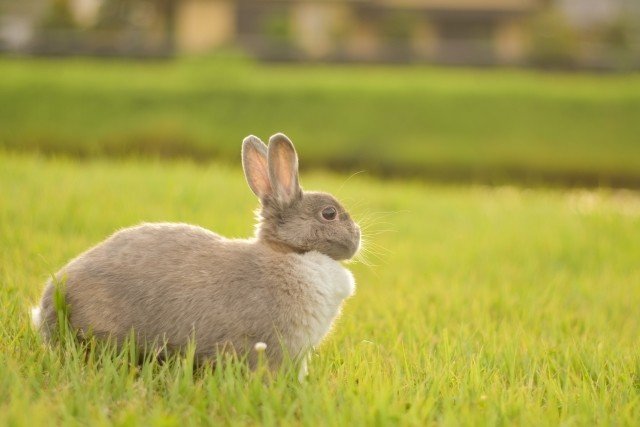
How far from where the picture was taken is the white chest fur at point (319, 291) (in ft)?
11.6

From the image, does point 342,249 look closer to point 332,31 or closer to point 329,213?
point 329,213

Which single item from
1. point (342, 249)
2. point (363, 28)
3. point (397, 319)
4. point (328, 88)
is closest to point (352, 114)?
point (328, 88)

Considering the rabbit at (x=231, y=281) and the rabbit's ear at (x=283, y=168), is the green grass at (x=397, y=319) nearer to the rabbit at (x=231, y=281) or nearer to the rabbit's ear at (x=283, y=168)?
the rabbit at (x=231, y=281)

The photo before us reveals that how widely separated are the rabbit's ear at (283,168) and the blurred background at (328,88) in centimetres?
1794

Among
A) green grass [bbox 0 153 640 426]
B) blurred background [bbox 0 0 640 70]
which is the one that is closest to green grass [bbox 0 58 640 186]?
blurred background [bbox 0 0 640 70]

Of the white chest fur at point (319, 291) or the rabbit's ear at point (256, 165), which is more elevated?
the rabbit's ear at point (256, 165)

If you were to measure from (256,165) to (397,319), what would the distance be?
1.73 metres

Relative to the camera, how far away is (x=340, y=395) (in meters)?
3.17

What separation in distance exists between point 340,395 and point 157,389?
0.82 m

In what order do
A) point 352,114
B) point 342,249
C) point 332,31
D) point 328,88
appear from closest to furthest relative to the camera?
point 342,249 < point 352,114 < point 328,88 < point 332,31

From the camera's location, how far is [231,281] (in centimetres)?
347

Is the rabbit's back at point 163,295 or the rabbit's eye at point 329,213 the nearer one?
the rabbit's back at point 163,295

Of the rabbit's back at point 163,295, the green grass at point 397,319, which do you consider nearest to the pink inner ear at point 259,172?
the rabbit's back at point 163,295

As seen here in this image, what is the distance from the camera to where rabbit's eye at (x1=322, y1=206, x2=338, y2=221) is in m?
3.79
